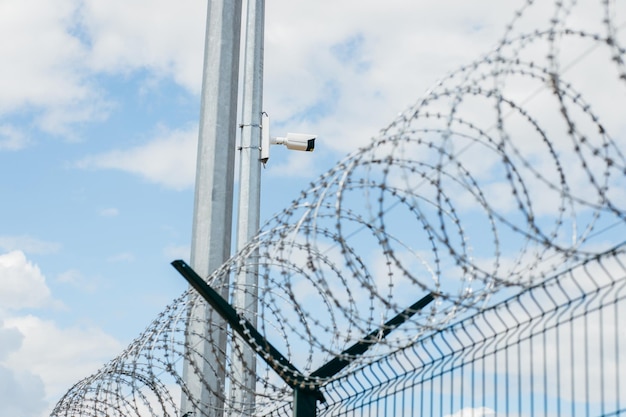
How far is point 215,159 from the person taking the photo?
42.3 ft

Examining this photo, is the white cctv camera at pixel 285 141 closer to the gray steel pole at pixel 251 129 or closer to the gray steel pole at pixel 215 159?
the gray steel pole at pixel 251 129

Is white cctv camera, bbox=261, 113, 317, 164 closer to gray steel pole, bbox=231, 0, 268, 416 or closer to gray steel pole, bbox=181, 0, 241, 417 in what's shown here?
gray steel pole, bbox=231, 0, 268, 416

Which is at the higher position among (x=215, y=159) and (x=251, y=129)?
(x=251, y=129)

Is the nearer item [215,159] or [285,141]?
[215,159]

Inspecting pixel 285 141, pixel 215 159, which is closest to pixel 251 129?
pixel 285 141

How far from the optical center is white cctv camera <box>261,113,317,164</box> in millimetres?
14305

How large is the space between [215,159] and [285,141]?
1836 mm

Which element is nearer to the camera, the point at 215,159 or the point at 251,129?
the point at 215,159

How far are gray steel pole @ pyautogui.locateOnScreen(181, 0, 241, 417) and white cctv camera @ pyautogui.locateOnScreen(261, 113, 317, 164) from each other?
1.07 m

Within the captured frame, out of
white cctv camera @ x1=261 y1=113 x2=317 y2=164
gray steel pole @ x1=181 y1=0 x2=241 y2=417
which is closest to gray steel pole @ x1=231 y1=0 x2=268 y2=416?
white cctv camera @ x1=261 y1=113 x2=317 y2=164

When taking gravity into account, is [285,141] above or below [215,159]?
above

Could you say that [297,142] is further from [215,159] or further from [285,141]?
[215,159]

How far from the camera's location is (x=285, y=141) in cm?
1457

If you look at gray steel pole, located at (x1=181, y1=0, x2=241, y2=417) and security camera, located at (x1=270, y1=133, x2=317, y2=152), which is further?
security camera, located at (x1=270, y1=133, x2=317, y2=152)
